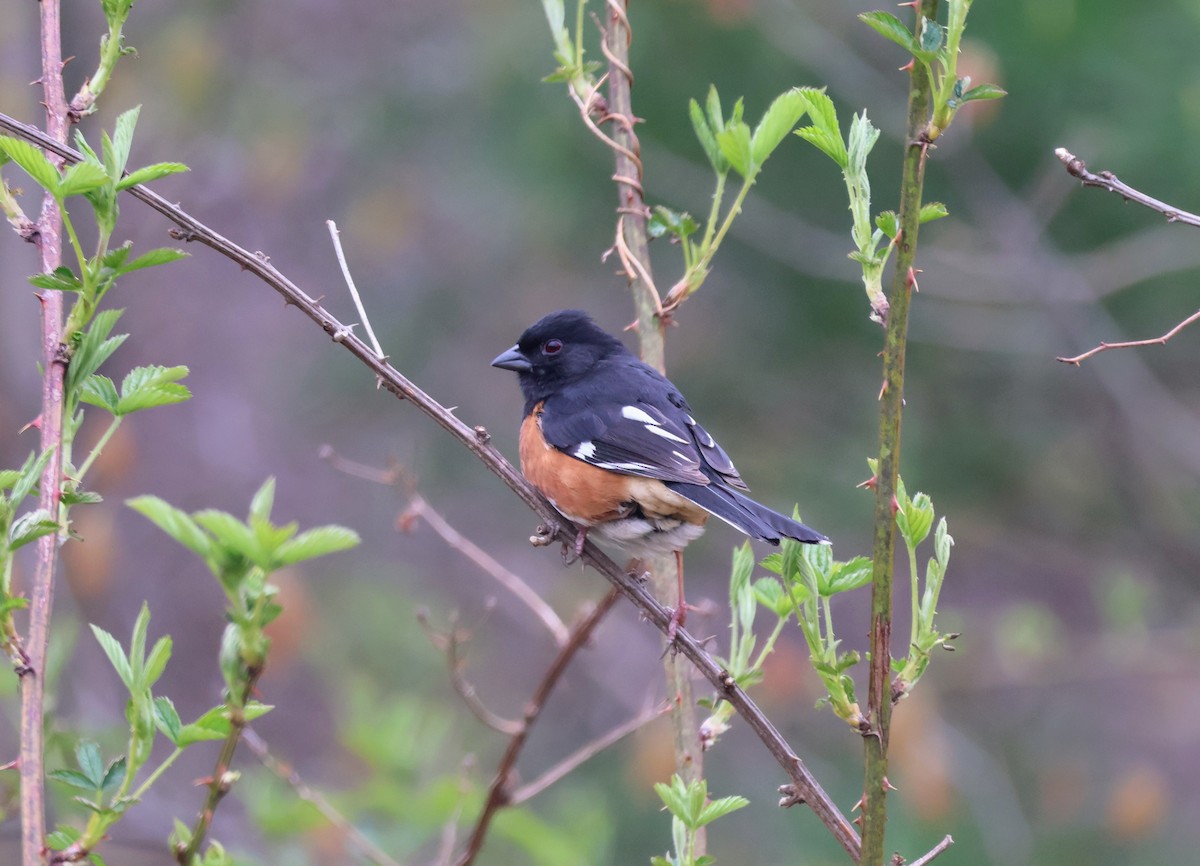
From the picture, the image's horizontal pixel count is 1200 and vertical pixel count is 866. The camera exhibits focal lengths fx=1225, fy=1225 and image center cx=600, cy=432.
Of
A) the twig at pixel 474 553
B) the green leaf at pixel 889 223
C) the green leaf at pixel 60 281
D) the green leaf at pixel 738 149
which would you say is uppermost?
the green leaf at pixel 738 149

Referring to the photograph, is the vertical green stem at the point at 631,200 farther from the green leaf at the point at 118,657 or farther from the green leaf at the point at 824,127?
the green leaf at the point at 118,657

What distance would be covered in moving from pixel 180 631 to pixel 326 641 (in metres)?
2.20

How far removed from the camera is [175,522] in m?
1.01

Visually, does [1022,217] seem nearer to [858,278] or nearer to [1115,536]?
[858,278]

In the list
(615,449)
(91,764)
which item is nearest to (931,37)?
(91,764)

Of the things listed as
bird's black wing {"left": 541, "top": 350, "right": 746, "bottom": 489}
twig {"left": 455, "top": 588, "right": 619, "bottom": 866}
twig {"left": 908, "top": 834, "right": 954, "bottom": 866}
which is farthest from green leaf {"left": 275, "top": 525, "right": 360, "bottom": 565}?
bird's black wing {"left": 541, "top": 350, "right": 746, "bottom": 489}

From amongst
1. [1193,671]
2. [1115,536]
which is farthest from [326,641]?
[1193,671]

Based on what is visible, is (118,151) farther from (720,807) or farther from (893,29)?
(720,807)

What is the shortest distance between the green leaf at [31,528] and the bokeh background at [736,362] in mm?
2157

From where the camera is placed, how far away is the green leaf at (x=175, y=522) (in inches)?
38.6

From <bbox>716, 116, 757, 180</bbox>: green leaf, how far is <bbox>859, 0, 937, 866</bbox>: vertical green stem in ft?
1.49

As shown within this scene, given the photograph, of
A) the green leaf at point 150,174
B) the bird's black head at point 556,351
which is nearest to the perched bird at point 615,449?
the bird's black head at point 556,351

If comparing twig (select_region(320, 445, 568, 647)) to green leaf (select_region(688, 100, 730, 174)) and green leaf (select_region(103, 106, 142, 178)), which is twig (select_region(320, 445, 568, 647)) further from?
green leaf (select_region(103, 106, 142, 178))

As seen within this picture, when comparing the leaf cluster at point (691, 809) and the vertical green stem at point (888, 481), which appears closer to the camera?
the vertical green stem at point (888, 481)
